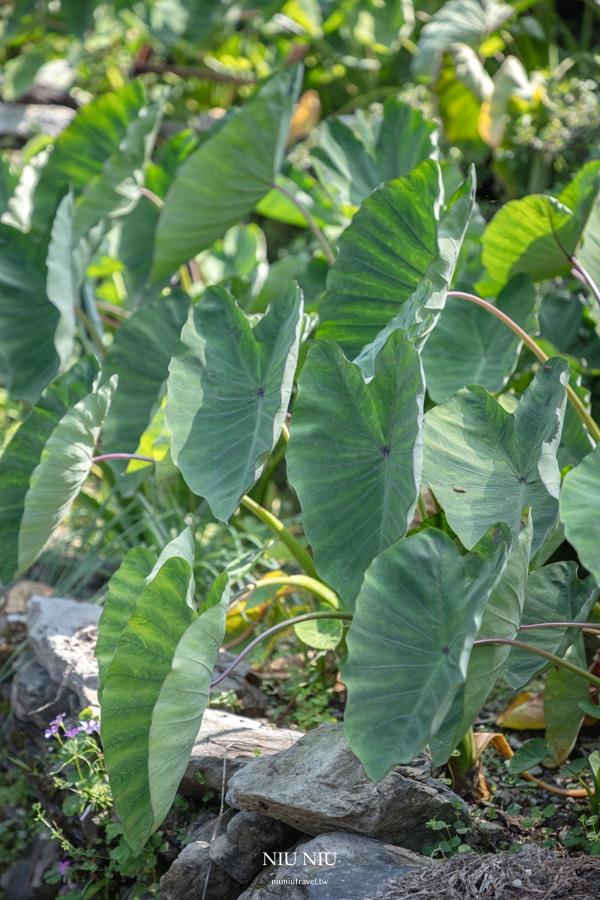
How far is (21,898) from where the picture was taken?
161 centimetres

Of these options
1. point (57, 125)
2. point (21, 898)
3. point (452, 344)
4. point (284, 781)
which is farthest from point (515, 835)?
point (57, 125)

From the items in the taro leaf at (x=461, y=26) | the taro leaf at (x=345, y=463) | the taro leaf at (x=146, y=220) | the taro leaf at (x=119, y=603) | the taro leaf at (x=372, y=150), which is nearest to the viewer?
the taro leaf at (x=345, y=463)

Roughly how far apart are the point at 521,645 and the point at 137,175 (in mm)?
1484

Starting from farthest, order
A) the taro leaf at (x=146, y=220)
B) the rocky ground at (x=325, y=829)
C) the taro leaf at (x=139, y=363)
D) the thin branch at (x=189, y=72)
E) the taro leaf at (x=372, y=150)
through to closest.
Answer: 1. the thin branch at (x=189, y=72)
2. the taro leaf at (x=146, y=220)
3. the taro leaf at (x=372, y=150)
4. the taro leaf at (x=139, y=363)
5. the rocky ground at (x=325, y=829)

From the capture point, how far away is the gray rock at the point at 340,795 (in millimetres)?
1063

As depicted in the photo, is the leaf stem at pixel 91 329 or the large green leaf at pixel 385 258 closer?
the large green leaf at pixel 385 258

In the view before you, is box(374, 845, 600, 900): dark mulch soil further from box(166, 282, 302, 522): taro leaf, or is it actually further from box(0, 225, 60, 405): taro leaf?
box(0, 225, 60, 405): taro leaf

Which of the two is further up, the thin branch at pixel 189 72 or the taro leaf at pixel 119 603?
the taro leaf at pixel 119 603

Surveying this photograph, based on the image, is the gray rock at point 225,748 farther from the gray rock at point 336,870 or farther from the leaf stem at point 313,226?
the leaf stem at point 313,226

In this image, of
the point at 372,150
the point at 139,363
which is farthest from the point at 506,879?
the point at 372,150

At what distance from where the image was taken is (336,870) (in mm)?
999

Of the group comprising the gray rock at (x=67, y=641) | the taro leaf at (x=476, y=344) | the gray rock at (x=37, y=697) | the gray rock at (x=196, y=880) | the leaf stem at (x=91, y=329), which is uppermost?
the taro leaf at (x=476, y=344)

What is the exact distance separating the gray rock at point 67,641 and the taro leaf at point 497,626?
2.72 ft

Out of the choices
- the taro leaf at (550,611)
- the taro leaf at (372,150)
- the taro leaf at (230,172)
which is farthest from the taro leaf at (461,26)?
the taro leaf at (550,611)
